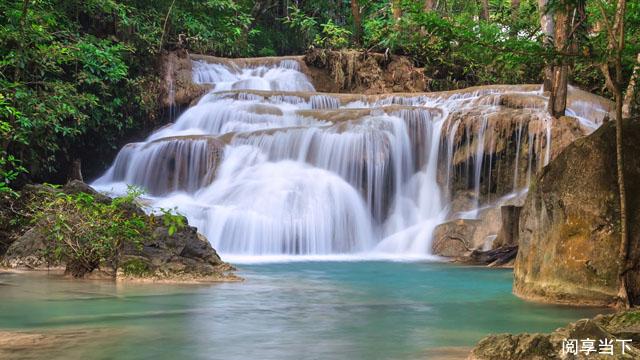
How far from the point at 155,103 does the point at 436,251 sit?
32.5ft

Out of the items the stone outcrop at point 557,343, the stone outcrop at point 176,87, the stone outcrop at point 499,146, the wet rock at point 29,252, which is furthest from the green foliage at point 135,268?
the stone outcrop at point 176,87

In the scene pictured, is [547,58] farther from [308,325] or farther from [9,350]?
[9,350]

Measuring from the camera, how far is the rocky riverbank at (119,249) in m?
8.46

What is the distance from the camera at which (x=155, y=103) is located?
19.3 meters

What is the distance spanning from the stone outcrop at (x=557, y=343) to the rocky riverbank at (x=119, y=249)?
499 centimetres

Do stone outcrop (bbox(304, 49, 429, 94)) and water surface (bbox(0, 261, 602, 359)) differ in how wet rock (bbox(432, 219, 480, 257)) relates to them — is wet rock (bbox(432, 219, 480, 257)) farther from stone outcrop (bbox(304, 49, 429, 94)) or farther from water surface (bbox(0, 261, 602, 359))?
stone outcrop (bbox(304, 49, 429, 94))

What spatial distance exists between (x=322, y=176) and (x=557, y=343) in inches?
463

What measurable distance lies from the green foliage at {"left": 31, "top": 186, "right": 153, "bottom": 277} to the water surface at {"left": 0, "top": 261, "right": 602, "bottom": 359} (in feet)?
1.42

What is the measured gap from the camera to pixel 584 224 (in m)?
6.64

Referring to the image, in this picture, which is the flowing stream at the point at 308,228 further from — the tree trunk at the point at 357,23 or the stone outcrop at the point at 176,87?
the tree trunk at the point at 357,23

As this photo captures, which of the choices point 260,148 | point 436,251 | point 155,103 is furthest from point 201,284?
point 155,103

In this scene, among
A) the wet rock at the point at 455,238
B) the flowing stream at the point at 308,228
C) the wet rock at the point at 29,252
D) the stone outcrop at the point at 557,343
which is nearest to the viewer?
the stone outcrop at the point at 557,343

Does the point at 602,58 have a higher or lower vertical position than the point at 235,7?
lower

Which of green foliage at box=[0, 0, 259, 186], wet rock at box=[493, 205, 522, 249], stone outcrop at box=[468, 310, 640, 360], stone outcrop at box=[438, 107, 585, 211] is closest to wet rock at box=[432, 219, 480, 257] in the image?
wet rock at box=[493, 205, 522, 249]
